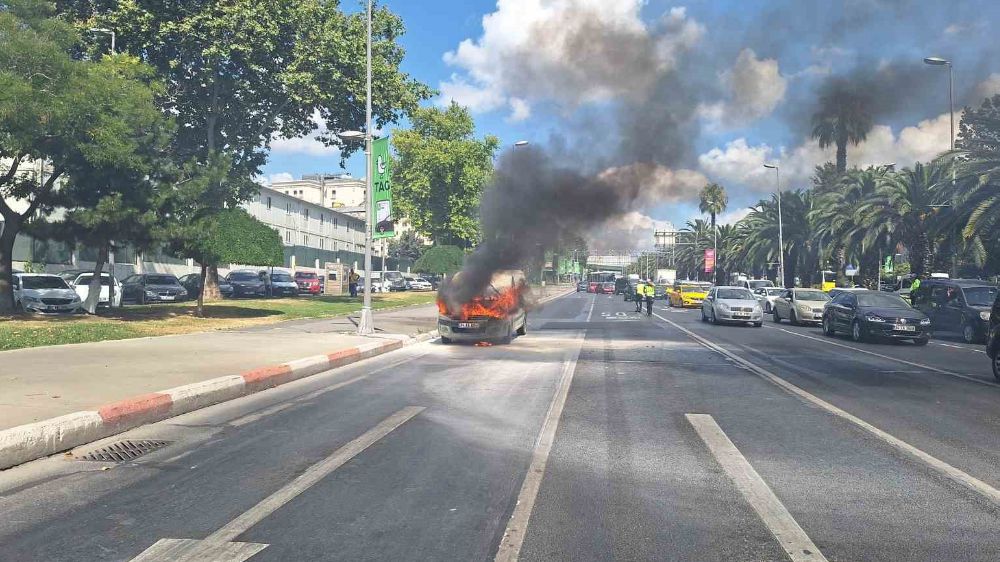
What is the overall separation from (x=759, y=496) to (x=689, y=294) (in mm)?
38973

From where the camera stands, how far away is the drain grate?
20.4ft

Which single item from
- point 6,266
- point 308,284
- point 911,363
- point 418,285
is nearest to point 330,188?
point 418,285

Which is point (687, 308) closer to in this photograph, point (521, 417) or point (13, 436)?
point (521, 417)

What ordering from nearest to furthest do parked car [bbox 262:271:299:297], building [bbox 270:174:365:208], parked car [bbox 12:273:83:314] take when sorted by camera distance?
parked car [bbox 12:273:83:314] < parked car [bbox 262:271:299:297] < building [bbox 270:174:365:208]

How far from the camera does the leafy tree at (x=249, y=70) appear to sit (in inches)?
1058

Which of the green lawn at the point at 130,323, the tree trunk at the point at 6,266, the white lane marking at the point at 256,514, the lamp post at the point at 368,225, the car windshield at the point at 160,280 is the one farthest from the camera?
the car windshield at the point at 160,280

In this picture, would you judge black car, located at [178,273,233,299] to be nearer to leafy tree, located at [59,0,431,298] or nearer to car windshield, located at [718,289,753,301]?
leafy tree, located at [59,0,431,298]

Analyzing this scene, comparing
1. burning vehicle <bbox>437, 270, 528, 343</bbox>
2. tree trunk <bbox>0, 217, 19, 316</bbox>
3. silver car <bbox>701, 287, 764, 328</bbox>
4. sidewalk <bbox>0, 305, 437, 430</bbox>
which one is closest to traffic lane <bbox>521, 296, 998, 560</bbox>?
sidewalk <bbox>0, 305, 437, 430</bbox>

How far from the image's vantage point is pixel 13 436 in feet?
19.5

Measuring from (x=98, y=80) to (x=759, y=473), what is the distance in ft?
59.9

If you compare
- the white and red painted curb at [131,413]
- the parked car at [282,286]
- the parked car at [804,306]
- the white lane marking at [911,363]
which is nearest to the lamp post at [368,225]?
the white and red painted curb at [131,413]

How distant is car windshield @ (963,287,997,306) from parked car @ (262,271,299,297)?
3631cm

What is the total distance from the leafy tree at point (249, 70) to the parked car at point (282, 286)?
37.5 feet

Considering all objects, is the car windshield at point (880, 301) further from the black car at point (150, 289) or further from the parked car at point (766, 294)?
the black car at point (150, 289)
